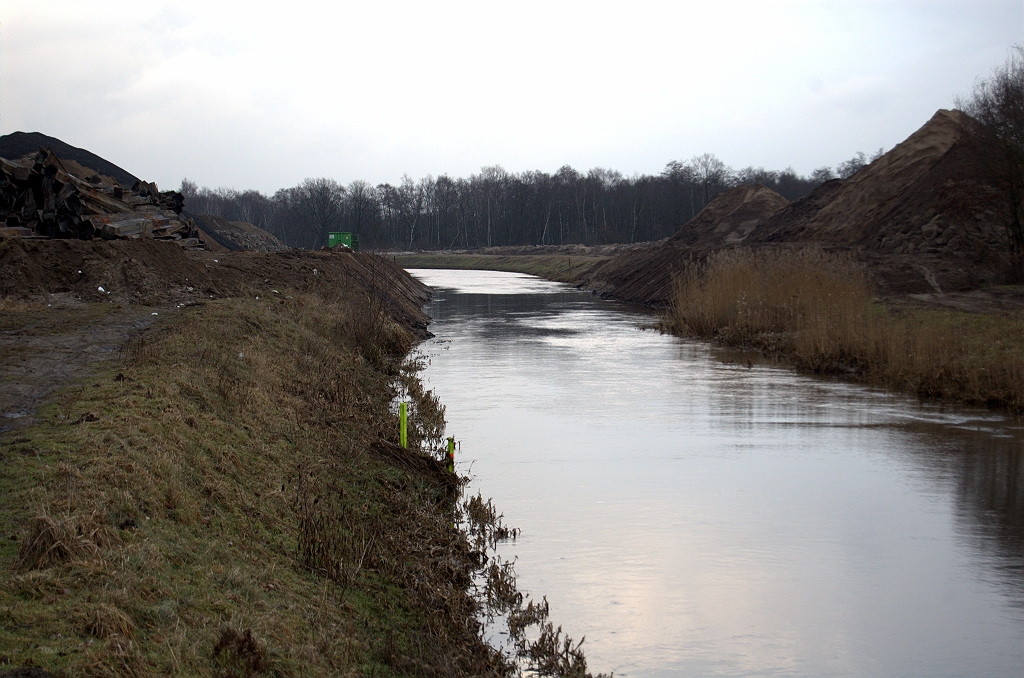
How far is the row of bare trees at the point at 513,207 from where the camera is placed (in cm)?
11294

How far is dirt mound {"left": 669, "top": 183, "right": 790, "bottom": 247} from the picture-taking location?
2211 inches

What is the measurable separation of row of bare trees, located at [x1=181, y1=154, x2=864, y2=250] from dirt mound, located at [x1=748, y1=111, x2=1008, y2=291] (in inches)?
2369

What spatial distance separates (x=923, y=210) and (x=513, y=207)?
9731 cm

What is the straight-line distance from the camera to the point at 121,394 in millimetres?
8719

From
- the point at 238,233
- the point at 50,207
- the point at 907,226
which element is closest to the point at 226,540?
the point at 50,207

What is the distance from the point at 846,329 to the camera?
20.4 m

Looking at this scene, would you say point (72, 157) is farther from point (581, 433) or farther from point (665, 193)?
point (665, 193)

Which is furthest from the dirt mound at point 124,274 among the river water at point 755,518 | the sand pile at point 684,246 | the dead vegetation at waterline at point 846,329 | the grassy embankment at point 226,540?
the sand pile at point 684,246

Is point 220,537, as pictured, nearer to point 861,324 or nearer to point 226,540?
point 226,540

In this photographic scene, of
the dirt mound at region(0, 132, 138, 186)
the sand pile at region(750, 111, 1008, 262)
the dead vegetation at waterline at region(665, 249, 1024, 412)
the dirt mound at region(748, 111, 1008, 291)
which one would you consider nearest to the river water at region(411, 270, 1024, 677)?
the dead vegetation at waterline at region(665, 249, 1024, 412)

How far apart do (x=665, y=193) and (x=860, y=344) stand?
100713mm

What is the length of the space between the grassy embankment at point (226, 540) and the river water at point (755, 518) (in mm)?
897

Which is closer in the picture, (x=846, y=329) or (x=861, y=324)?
(x=861, y=324)

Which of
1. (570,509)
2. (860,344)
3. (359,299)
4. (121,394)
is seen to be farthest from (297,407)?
(860,344)
